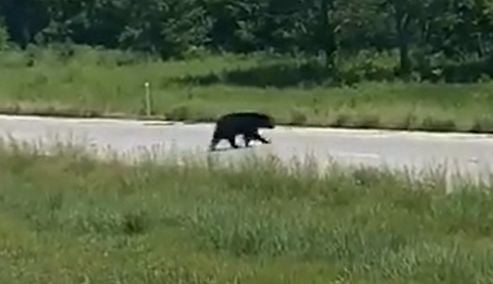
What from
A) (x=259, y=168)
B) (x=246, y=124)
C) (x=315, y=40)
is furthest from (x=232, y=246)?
(x=315, y=40)

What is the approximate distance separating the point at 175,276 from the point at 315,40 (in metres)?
49.6

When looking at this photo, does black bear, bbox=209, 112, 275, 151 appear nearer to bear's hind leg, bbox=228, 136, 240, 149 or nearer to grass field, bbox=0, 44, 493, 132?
bear's hind leg, bbox=228, 136, 240, 149

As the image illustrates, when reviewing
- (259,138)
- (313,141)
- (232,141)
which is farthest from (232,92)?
(232,141)

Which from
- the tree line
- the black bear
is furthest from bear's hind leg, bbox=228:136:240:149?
the tree line

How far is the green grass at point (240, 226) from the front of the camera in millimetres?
9102

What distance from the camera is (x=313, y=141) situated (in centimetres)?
2453

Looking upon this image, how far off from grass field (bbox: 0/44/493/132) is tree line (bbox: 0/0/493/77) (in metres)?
1.95

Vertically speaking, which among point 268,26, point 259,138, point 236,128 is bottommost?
point 259,138

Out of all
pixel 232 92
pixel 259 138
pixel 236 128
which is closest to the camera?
pixel 236 128

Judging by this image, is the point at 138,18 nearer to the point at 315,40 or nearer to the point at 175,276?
the point at 315,40

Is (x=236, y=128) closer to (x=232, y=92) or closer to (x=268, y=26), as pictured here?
(x=232, y=92)

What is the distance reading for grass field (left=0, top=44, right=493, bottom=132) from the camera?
103 feet

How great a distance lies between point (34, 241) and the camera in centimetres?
1072

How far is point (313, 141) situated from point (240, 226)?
1386cm
